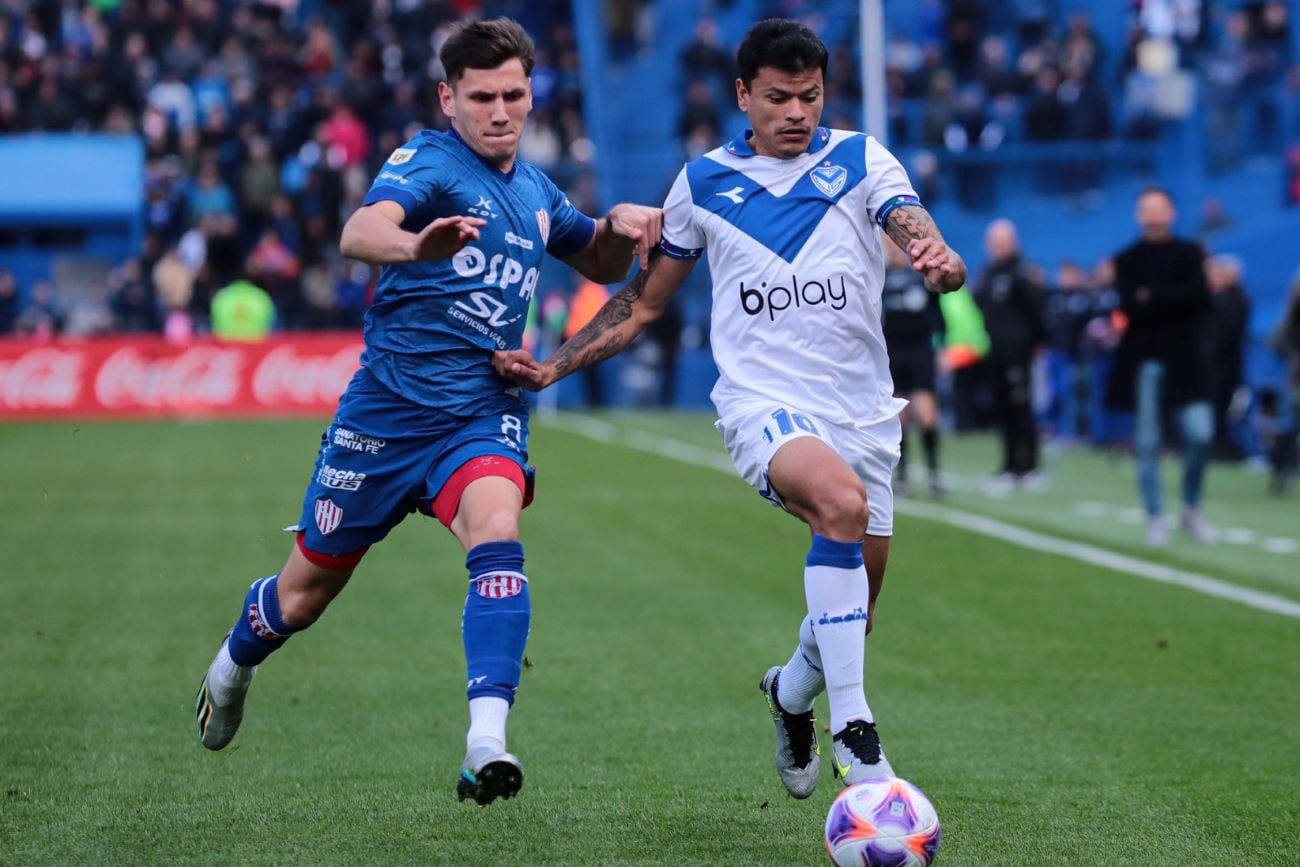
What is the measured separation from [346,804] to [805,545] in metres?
7.50

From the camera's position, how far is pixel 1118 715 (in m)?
7.23

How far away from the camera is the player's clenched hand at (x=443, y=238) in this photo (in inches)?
206

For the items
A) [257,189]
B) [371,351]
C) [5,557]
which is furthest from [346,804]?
[257,189]

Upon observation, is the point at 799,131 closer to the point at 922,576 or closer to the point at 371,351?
the point at 371,351

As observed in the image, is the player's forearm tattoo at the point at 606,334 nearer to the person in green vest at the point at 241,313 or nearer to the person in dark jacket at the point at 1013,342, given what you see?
the person in dark jacket at the point at 1013,342

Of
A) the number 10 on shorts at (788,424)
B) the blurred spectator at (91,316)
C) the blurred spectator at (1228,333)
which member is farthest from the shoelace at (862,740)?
the blurred spectator at (91,316)

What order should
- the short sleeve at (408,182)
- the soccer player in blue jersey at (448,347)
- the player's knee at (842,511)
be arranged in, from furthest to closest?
the soccer player in blue jersey at (448,347), the short sleeve at (408,182), the player's knee at (842,511)

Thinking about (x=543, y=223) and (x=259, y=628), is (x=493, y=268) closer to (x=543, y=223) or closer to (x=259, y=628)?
(x=543, y=223)

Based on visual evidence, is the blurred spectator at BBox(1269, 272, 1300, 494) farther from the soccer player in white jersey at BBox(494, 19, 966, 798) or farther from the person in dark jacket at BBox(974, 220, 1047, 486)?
the soccer player in white jersey at BBox(494, 19, 966, 798)

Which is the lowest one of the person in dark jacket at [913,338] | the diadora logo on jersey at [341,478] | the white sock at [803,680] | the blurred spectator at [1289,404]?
the blurred spectator at [1289,404]

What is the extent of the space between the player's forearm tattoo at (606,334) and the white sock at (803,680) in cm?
109

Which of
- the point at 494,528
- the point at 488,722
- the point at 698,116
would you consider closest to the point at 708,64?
the point at 698,116

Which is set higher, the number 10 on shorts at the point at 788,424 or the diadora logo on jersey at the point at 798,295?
the diadora logo on jersey at the point at 798,295

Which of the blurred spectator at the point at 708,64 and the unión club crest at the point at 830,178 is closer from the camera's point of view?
the unión club crest at the point at 830,178
